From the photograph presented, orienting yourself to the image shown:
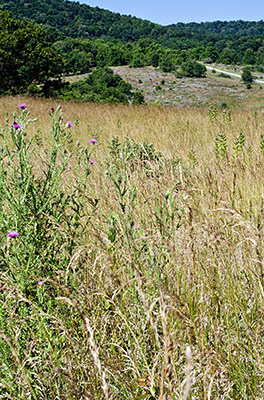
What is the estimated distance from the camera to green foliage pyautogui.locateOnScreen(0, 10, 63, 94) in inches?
894

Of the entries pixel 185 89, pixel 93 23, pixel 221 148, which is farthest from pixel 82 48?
pixel 221 148

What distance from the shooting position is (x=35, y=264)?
163 cm

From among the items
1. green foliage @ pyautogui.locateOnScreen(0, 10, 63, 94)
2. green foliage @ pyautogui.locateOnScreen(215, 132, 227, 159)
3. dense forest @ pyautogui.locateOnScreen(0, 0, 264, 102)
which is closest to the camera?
green foliage @ pyautogui.locateOnScreen(215, 132, 227, 159)

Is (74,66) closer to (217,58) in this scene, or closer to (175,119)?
(217,58)

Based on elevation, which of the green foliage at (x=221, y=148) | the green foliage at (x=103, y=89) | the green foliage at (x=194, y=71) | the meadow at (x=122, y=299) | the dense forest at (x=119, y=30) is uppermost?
the dense forest at (x=119, y=30)

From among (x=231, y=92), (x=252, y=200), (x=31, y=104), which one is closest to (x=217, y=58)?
(x=231, y=92)

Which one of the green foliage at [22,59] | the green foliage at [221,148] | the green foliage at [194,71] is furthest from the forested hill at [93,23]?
the green foliage at [221,148]

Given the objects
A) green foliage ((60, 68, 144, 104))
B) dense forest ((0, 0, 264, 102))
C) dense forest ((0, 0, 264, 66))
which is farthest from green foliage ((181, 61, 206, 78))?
dense forest ((0, 0, 264, 66))

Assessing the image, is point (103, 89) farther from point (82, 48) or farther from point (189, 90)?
point (82, 48)

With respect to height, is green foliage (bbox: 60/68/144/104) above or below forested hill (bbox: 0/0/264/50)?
below

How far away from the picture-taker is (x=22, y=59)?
23234mm

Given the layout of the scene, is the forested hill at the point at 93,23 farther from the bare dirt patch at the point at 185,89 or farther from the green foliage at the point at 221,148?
the green foliage at the point at 221,148

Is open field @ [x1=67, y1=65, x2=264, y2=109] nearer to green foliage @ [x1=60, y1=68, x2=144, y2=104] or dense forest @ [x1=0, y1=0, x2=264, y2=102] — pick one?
green foliage @ [x1=60, y1=68, x2=144, y2=104]

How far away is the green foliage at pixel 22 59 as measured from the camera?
894 inches
